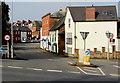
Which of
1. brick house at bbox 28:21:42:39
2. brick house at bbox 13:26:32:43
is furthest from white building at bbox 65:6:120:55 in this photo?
brick house at bbox 28:21:42:39

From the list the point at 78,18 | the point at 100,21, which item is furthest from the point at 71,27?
the point at 100,21

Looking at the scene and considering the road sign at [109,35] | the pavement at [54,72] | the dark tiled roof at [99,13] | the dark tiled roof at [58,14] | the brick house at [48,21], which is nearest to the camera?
the pavement at [54,72]

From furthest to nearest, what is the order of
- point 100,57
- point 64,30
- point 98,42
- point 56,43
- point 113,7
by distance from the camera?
point 56,43 < point 64,30 < point 113,7 < point 98,42 < point 100,57

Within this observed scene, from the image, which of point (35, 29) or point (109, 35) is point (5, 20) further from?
point (35, 29)

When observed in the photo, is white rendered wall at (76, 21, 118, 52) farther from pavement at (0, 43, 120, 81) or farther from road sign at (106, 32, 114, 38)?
pavement at (0, 43, 120, 81)

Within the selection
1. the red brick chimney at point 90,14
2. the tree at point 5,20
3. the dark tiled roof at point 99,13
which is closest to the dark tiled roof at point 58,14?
the dark tiled roof at point 99,13

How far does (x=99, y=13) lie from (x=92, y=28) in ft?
12.0

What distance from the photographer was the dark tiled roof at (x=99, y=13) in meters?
42.5

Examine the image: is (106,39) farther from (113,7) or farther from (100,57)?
(113,7)

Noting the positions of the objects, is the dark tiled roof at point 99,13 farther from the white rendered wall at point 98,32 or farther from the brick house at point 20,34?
the brick house at point 20,34

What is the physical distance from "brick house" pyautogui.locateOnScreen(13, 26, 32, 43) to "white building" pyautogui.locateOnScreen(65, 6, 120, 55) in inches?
2992

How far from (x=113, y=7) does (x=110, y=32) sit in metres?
5.91

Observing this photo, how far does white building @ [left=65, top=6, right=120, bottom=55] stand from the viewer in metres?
41.3

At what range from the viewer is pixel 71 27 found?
43312 millimetres
